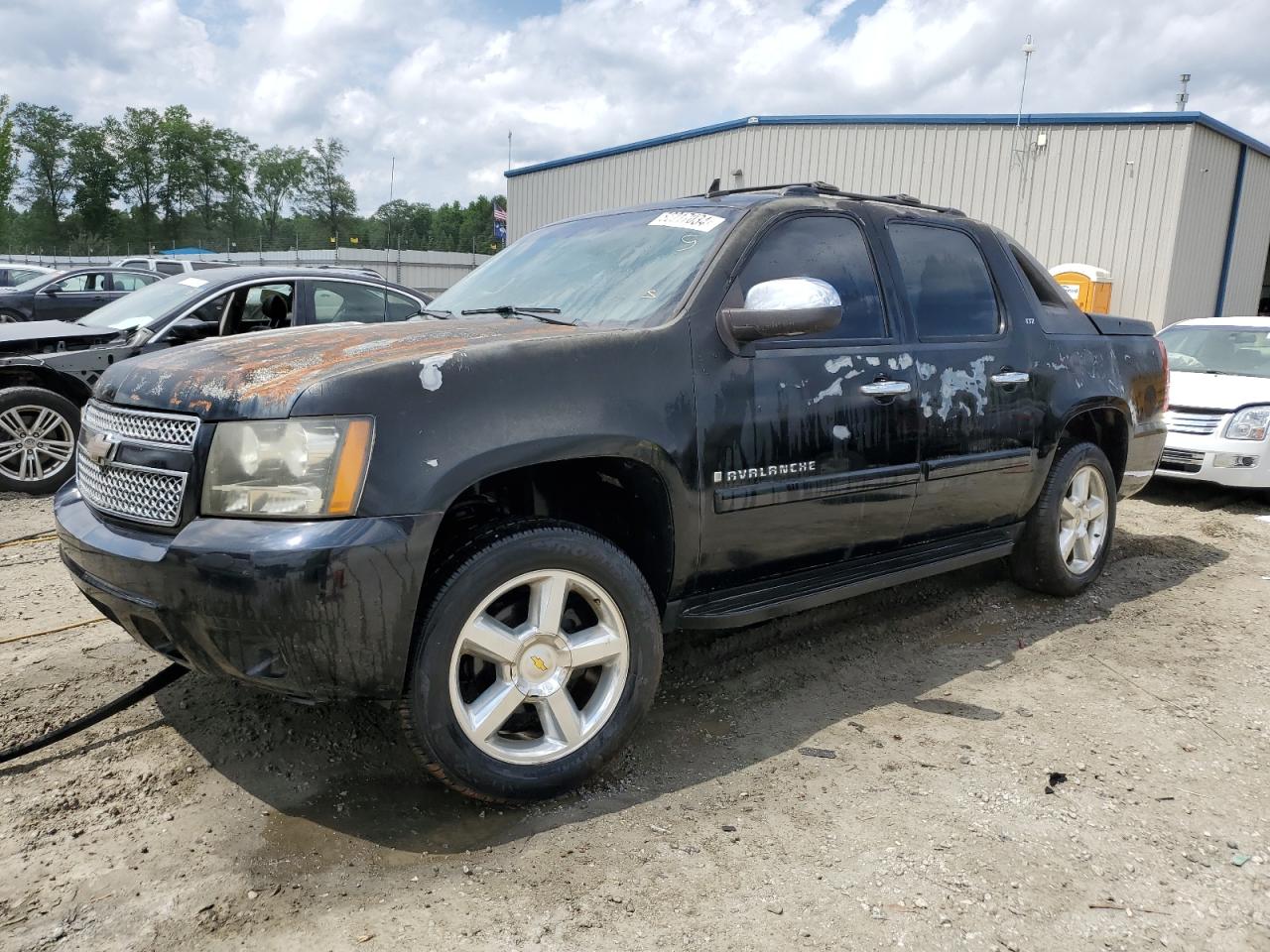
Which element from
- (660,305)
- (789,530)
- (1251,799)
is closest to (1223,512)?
(1251,799)

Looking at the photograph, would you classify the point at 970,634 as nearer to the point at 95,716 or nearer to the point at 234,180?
the point at 95,716

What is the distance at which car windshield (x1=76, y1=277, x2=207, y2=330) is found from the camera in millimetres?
7006

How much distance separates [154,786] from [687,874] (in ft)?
5.24

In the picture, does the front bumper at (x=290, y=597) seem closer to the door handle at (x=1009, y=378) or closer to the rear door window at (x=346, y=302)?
the door handle at (x=1009, y=378)

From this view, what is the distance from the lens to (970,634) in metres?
4.35

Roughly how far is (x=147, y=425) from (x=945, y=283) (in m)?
3.07

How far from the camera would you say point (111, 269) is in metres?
15.5

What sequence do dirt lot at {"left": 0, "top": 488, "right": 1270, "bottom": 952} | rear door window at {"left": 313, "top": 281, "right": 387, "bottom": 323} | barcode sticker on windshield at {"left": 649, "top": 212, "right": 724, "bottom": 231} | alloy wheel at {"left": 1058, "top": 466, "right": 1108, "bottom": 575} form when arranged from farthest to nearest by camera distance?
rear door window at {"left": 313, "top": 281, "right": 387, "bottom": 323}, alloy wheel at {"left": 1058, "top": 466, "right": 1108, "bottom": 575}, barcode sticker on windshield at {"left": 649, "top": 212, "right": 724, "bottom": 231}, dirt lot at {"left": 0, "top": 488, "right": 1270, "bottom": 952}

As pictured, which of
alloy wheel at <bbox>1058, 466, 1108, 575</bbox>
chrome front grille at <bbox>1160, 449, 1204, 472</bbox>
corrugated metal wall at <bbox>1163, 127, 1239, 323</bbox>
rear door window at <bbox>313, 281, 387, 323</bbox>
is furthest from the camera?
corrugated metal wall at <bbox>1163, 127, 1239, 323</bbox>

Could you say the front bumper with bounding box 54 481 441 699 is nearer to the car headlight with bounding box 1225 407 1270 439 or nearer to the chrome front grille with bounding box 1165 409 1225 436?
the chrome front grille with bounding box 1165 409 1225 436

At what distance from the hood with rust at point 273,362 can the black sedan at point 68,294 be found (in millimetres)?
12507

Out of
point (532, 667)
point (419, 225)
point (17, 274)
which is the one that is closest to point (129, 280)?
point (17, 274)

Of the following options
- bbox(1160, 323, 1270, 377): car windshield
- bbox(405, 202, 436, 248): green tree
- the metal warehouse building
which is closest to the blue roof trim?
the metal warehouse building

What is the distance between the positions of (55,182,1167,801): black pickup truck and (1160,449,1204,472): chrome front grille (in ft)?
13.3
